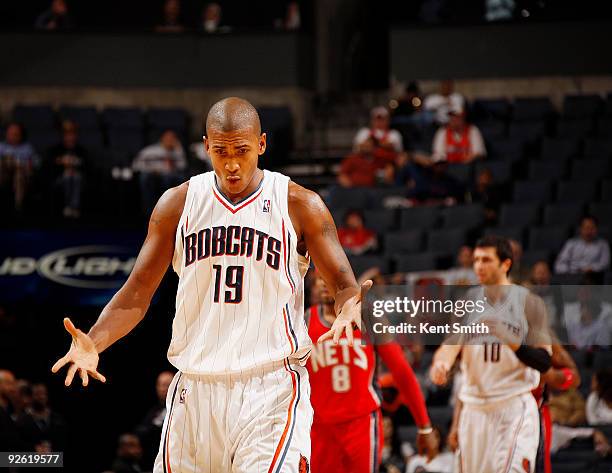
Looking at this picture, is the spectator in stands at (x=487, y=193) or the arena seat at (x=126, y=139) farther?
the arena seat at (x=126, y=139)

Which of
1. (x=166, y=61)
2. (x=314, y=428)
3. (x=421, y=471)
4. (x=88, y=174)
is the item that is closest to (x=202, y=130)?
(x=166, y=61)

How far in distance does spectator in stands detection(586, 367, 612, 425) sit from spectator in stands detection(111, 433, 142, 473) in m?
3.73

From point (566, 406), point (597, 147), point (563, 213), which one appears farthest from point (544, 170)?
point (566, 406)

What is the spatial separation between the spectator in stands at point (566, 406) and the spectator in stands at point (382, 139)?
4400mm

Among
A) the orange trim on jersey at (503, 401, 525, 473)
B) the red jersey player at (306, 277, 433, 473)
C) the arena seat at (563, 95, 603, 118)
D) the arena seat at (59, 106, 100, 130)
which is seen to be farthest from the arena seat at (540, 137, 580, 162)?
the red jersey player at (306, 277, 433, 473)

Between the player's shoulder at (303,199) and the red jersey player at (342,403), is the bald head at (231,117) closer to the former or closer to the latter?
the player's shoulder at (303,199)

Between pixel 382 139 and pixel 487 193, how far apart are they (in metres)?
1.74

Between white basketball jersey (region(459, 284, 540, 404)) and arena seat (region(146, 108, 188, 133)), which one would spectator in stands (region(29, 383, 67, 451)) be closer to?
white basketball jersey (region(459, 284, 540, 404))

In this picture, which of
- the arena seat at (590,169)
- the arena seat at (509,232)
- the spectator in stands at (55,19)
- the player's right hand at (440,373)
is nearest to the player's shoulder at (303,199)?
the player's right hand at (440,373)

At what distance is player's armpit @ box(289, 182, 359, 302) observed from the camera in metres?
4.75

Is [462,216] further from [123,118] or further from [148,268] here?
[148,268]

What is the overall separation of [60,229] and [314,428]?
5669 millimetres

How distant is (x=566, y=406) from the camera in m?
10.2

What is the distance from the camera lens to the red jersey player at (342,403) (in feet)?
22.3
